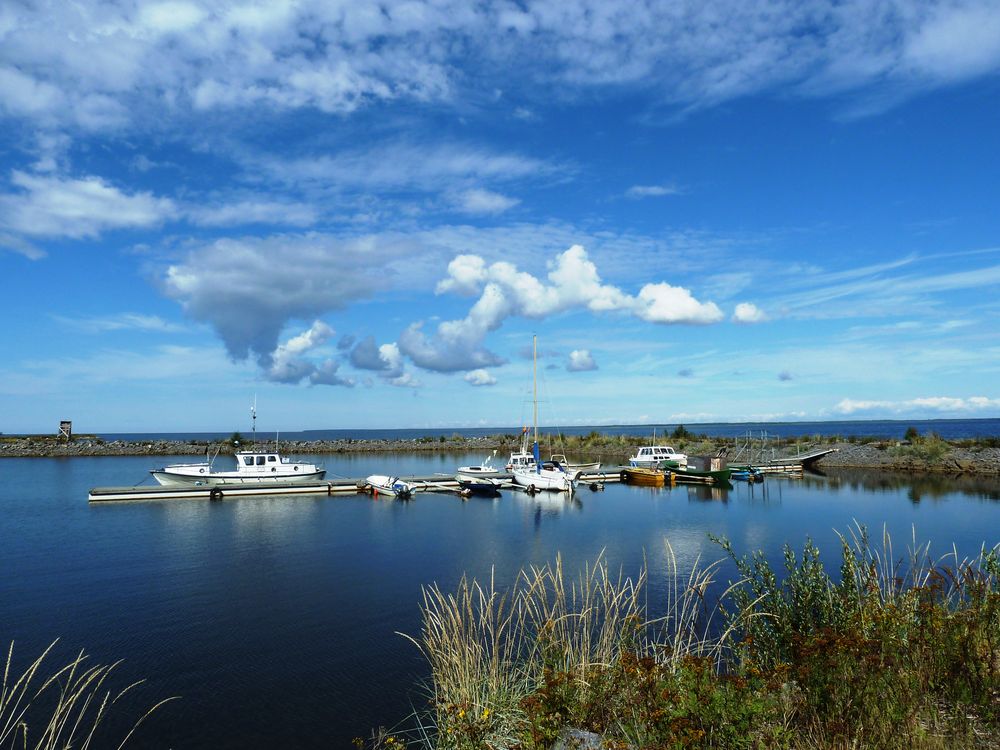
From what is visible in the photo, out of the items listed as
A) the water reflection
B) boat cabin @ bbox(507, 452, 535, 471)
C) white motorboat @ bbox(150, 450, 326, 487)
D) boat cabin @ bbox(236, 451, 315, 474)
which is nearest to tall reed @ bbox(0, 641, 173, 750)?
white motorboat @ bbox(150, 450, 326, 487)

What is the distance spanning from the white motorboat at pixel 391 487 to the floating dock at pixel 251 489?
1300 mm

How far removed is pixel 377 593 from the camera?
18938 mm

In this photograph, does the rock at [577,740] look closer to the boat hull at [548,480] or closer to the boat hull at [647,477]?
the boat hull at [548,480]

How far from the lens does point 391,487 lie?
42.6 meters

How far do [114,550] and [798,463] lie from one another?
5477 cm

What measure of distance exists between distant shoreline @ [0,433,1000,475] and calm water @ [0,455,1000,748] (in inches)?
325

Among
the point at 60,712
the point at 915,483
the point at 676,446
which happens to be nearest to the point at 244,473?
the point at 60,712

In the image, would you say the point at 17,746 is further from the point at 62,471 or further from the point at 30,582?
the point at 62,471

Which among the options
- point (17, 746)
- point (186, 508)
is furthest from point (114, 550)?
point (17, 746)

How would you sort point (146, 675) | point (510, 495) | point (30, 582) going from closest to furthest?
point (146, 675), point (30, 582), point (510, 495)

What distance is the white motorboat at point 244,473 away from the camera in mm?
42406

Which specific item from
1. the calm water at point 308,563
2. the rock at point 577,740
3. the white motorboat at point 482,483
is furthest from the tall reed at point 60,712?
the white motorboat at point 482,483

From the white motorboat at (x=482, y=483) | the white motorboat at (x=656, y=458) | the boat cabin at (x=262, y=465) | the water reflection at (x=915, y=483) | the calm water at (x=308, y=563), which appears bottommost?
the water reflection at (x=915, y=483)

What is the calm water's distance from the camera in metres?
12.2
